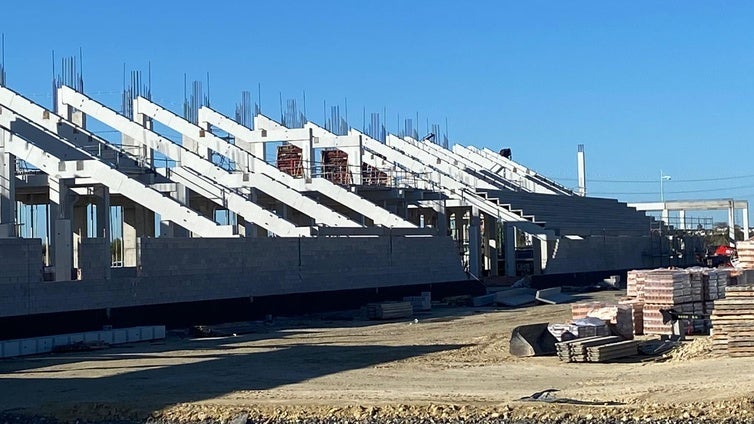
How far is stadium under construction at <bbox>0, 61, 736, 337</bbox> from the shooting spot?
79.2ft

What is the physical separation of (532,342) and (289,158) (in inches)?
1084

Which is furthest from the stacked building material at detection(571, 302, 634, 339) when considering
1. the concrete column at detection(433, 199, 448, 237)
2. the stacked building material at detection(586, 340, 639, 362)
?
the concrete column at detection(433, 199, 448, 237)

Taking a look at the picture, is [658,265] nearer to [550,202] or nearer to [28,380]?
[550,202]

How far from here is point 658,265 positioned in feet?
165

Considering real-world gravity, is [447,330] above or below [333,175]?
below

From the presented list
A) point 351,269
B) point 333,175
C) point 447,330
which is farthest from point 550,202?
point 447,330

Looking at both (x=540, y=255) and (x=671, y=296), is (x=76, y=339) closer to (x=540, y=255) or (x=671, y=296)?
(x=671, y=296)

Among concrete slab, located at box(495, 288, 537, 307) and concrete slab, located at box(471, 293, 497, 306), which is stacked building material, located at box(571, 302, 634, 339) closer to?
concrete slab, located at box(495, 288, 537, 307)

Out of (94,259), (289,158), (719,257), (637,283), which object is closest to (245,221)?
(289,158)

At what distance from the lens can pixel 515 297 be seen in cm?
3316

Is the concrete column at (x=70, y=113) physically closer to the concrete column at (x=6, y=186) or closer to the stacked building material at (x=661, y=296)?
the concrete column at (x=6, y=186)

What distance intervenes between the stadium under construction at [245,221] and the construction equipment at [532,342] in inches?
372

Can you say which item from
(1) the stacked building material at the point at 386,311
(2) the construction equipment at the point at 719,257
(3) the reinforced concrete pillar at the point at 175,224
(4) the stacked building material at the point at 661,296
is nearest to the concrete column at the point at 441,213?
(3) the reinforced concrete pillar at the point at 175,224

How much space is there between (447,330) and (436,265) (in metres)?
11.5
